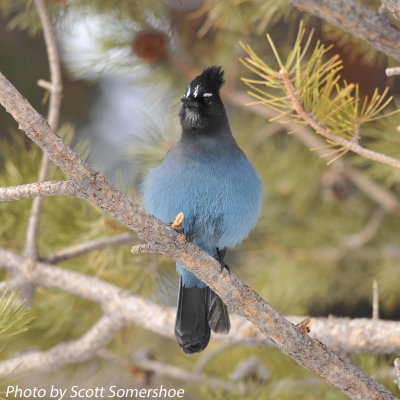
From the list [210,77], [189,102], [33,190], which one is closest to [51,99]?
[189,102]

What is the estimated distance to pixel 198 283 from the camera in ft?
8.73

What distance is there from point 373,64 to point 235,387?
1718 millimetres

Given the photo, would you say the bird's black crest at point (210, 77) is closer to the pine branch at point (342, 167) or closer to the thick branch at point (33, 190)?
the pine branch at point (342, 167)

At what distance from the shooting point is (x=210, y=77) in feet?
8.45

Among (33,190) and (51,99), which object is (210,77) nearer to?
(51,99)

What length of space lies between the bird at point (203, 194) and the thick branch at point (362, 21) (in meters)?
0.76

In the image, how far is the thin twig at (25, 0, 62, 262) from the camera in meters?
2.17

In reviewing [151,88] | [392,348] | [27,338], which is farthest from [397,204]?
[27,338]

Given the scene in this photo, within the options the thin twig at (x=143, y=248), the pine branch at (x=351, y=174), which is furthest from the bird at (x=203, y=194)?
the thin twig at (x=143, y=248)

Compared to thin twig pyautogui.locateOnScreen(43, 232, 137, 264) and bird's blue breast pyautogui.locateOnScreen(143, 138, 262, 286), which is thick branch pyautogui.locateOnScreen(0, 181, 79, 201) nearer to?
bird's blue breast pyautogui.locateOnScreen(143, 138, 262, 286)

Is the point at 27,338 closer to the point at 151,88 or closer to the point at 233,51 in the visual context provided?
the point at 151,88

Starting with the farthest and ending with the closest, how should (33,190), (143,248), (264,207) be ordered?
(264,207)
(143,248)
(33,190)

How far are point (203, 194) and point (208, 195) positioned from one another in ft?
0.07

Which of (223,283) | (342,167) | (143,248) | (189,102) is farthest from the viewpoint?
(342,167)
